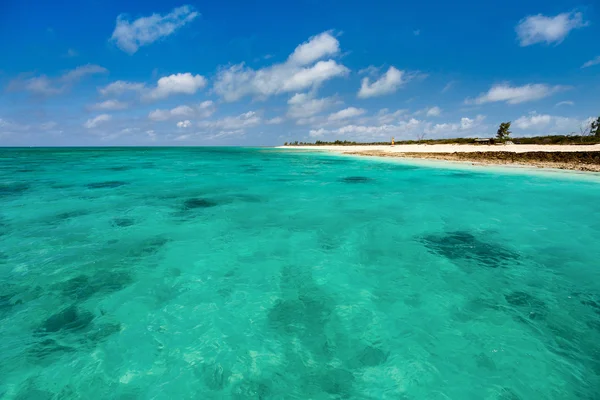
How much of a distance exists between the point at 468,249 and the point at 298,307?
655cm

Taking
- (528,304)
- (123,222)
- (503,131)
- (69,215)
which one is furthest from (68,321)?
(503,131)

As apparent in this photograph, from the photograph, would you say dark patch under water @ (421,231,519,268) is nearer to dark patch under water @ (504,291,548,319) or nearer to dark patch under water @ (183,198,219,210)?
dark patch under water @ (504,291,548,319)

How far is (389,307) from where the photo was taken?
20.1 feet

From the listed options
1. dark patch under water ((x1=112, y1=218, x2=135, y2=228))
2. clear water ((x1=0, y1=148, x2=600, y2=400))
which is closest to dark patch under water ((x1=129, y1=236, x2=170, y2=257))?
clear water ((x1=0, y1=148, x2=600, y2=400))

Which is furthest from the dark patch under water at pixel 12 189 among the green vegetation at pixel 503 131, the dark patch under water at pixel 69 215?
the green vegetation at pixel 503 131

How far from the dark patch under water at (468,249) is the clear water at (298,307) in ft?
0.24

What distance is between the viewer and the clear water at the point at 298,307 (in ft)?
13.9

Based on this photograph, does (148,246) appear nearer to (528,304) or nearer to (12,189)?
(528,304)

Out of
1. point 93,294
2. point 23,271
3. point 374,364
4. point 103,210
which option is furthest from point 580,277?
point 103,210

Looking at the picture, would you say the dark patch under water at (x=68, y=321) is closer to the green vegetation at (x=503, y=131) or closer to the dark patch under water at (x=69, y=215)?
the dark patch under water at (x=69, y=215)

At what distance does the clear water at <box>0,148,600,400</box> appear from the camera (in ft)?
13.9

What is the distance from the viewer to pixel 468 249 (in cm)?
923

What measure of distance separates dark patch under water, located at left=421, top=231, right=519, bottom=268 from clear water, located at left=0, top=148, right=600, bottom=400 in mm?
72

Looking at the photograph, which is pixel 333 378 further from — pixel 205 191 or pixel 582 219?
pixel 205 191
